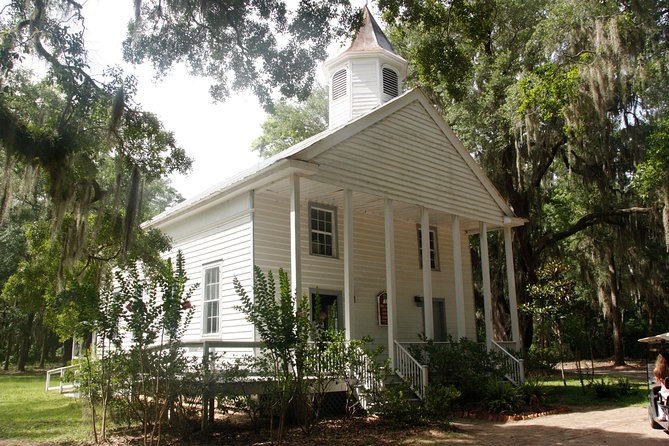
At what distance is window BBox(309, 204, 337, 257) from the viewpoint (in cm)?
1329

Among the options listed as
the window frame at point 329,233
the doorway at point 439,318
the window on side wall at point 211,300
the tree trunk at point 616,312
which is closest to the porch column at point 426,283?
the window frame at point 329,233

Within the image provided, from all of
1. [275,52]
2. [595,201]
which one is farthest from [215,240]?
[595,201]

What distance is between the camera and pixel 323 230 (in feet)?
44.5

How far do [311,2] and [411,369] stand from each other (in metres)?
7.46

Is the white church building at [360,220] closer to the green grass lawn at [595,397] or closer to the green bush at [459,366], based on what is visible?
the green bush at [459,366]

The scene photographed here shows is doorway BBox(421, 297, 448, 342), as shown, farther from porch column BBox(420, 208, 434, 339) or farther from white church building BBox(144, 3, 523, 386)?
porch column BBox(420, 208, 434, 339)

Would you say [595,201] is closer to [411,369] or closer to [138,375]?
[411,369]

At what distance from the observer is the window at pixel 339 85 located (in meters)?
16.8

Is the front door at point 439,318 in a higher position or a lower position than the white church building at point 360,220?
lower

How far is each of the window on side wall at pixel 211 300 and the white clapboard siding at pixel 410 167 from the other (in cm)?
388

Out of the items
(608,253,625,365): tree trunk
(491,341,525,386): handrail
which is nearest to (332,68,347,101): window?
(491,341,525,386): handrail

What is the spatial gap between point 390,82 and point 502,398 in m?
9.84

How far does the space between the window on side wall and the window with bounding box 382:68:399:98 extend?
7587 mm

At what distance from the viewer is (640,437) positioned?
330 inches
